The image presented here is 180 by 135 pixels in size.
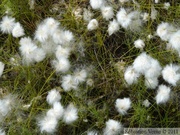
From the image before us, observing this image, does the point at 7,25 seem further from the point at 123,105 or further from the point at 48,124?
the point at 123,105

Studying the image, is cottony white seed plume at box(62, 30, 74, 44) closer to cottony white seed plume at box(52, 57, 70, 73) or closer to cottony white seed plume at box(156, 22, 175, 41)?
cottony white seed plume at box(52, 57, 70, 73)

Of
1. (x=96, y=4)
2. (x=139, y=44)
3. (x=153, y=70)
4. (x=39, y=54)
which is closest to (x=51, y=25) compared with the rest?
(x=39, y=54)

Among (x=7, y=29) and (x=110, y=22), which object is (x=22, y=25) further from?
(x=110, y=22)

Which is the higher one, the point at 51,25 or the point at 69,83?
the point at 51,25

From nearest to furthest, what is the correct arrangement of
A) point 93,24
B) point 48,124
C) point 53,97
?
point 48,124
point 53,97
point 93,24

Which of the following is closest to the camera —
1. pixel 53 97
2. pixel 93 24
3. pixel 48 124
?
pixel 48 124

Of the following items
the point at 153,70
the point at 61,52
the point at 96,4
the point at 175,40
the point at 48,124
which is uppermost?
the point at 96,4
